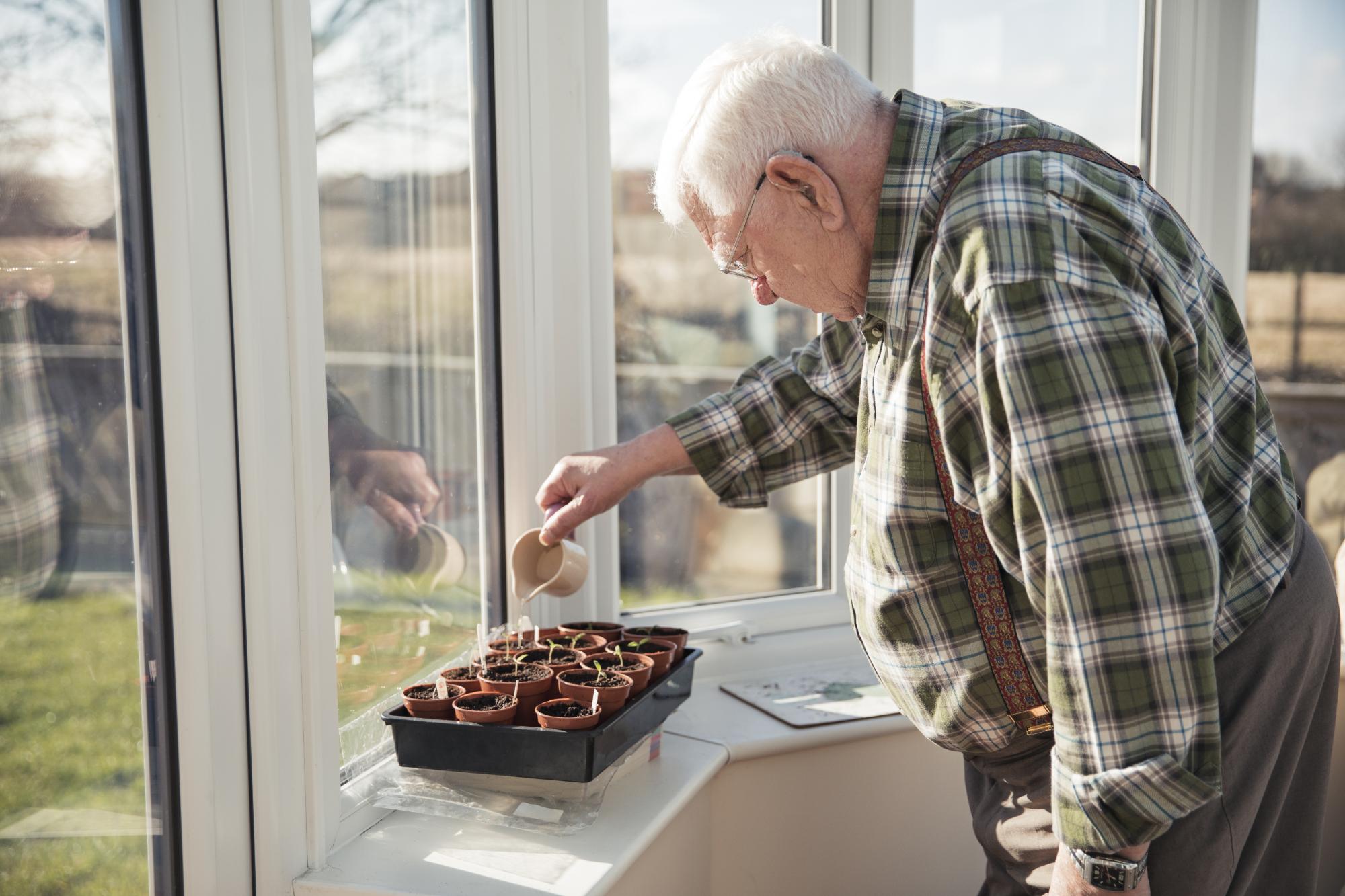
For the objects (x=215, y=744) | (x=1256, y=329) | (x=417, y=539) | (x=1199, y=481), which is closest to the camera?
(x=1199, y=481)

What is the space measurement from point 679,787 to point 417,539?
51 centimetres

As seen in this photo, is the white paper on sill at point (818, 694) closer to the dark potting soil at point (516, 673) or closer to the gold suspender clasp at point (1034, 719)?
the dark potting soil at point (516, 673)

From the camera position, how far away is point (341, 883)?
122 cm

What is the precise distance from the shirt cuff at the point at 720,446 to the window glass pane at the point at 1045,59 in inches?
36.6

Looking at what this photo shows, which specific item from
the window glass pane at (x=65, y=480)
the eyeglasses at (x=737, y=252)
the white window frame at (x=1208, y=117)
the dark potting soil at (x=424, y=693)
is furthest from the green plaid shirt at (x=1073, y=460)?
the white window frame at (x=1208, y=117)

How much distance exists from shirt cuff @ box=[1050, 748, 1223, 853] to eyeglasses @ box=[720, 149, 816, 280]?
24.0 inches

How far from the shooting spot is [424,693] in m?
1.41

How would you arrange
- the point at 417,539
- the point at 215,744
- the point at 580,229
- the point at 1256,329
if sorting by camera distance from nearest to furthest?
the point at 215,744 → the point at 417,539 → the point at 580,229 → the point at 1256,329

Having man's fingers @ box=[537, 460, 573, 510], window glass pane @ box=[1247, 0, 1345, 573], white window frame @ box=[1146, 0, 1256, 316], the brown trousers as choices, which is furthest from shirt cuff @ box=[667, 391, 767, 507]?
window glass pane @ box=[1247, 0, 1345, 573]

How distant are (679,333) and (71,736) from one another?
128 centimetres

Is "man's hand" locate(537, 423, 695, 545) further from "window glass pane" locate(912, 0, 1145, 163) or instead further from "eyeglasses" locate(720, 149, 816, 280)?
"window glass pane" locate(912, 0, 1145, 163)

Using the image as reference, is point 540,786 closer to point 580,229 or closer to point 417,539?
point 417,539

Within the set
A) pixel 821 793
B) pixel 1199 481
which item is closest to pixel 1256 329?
pixel 821 793

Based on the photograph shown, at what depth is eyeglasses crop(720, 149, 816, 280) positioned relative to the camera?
1.08 metres
